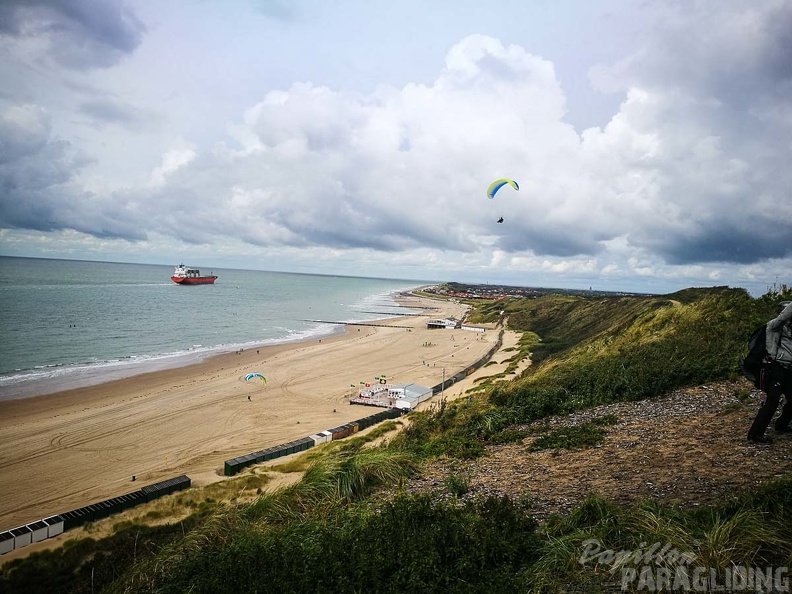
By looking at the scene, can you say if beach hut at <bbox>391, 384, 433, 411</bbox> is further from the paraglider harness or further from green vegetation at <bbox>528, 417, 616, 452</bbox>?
the paraglider harness

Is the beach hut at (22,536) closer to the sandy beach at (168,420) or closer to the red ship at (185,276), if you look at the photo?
the sandy beach at (168,420)

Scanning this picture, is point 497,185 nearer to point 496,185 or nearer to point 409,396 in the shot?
point 496,185

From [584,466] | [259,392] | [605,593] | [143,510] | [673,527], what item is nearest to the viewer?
[605,593]

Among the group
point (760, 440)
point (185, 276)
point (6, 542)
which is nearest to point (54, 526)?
point (6, 542)

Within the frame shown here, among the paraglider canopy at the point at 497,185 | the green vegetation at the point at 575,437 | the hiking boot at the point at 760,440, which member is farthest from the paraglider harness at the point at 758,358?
the paraglider canopy at the point at 497,185

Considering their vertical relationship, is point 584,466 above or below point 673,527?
below

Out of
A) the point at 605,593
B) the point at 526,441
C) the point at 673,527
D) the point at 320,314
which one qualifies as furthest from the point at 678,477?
the point at 320,314

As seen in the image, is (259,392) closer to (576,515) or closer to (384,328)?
(576,515)
